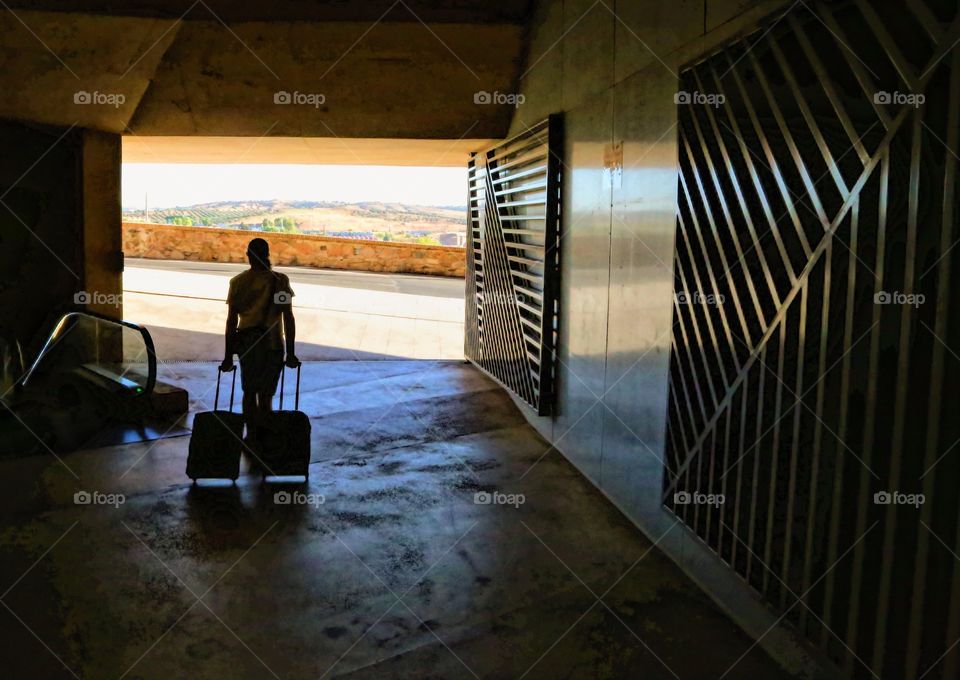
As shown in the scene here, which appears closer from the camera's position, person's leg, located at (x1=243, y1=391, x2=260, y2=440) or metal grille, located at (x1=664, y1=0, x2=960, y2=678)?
metal grille, located at (x1=664, y1=0, x2=960, y2=678)

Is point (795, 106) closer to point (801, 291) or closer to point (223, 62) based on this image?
point (801, 291)

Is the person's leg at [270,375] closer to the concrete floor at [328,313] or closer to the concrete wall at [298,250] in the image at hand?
the concrete floor at [328,313]

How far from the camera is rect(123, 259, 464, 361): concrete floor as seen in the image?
38.6 ft

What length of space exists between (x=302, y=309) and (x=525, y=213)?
816 cm

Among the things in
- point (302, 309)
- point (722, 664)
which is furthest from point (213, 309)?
point (722, 664)

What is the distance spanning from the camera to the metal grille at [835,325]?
2.59m

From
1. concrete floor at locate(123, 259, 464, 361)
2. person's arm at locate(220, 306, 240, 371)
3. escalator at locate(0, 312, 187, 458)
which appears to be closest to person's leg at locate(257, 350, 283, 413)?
person's arm at locate(220, 306, 240, 371)

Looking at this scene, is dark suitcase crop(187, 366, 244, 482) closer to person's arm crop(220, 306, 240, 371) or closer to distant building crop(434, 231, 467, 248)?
person's arm crop(220, 306, 240, 371)

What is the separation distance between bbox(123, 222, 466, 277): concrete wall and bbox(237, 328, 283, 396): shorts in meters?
16.3

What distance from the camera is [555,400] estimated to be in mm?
6883

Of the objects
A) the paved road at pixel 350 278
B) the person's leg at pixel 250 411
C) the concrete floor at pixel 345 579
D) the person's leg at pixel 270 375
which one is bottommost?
the concrete floor at pixel 345 579

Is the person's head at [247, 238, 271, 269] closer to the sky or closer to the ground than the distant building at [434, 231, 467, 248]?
closer to the ground

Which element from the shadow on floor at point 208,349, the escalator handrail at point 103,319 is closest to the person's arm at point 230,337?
the escalator handrail at point 103,319

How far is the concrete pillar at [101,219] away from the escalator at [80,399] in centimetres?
53
